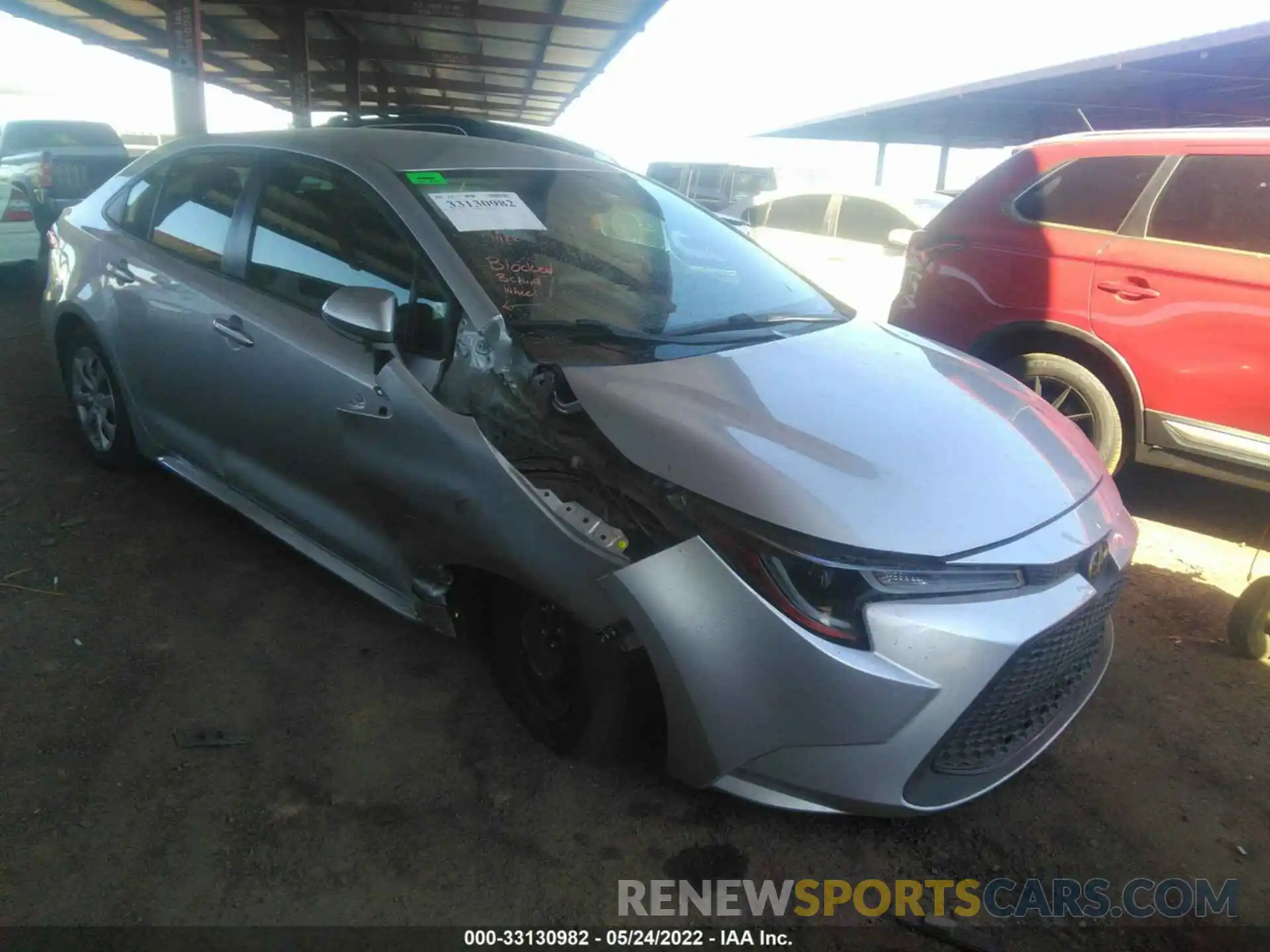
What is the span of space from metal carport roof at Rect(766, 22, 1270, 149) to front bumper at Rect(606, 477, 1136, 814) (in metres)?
6.02

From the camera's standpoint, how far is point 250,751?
2625 millimetres

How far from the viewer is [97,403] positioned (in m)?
4.26

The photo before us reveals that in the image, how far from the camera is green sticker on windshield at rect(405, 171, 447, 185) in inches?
115

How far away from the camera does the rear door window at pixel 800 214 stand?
29.1 feet

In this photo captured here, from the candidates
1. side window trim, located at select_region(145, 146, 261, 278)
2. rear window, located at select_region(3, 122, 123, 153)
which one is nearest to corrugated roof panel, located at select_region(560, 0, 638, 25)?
rear window, located at select_region(3, 122, 123, 153)

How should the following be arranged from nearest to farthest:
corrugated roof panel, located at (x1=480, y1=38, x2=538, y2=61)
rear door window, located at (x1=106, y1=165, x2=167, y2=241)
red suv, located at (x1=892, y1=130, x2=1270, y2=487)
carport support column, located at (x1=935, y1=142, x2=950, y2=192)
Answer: rear door window, located at (x1=106, y1=165, x2=167, y2=241), red suv, located at (x1=892, y1=130, x2=1270, y2=487), corrugated roof panel, located at (x1=480, y1=38, x2=538, y2=61), carport support column, located at (x1=935, y1=142, x2=950, y2=192)

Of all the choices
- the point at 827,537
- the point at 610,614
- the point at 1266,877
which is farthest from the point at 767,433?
the point at 1266,877

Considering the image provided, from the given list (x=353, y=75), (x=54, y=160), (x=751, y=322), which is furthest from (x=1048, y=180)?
(x=353, y=75)

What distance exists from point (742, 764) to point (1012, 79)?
13326mm

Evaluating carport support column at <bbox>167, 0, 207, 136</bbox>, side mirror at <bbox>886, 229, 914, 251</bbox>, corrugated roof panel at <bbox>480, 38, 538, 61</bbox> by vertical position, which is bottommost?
side mirror at <bbox>886, 229, 914, 251</bbox>

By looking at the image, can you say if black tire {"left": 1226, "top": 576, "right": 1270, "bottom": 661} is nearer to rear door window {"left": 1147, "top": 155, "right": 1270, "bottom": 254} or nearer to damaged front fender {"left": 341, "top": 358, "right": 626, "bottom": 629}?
rear door window {"left": 1147, "top": 155, "right": 1270, "bottom": 254}

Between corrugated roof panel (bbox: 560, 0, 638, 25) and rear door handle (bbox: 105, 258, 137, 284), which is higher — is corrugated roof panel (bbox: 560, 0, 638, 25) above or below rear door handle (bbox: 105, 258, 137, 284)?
above

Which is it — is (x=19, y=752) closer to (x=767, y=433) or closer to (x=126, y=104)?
(x=767, y=433)

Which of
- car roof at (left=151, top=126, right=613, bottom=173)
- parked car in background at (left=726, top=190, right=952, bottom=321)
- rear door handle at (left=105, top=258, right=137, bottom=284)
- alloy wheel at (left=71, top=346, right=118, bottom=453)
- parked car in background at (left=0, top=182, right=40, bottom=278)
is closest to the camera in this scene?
car roof at (left=151, top=126, right=613, bottom=173)
